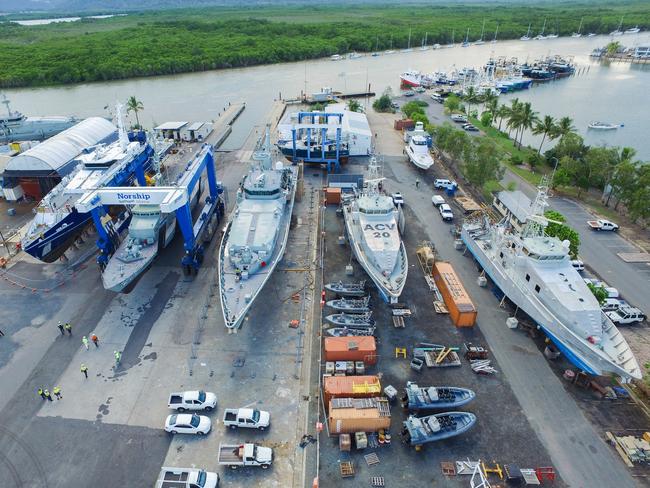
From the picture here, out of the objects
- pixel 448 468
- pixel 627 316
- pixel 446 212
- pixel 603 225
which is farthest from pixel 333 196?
pixel 448 468

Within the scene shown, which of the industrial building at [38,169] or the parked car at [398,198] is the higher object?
the industrial building at [38,169]

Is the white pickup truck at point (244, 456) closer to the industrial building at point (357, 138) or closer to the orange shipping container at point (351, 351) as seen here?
the orange shipping container at point (351, 351)

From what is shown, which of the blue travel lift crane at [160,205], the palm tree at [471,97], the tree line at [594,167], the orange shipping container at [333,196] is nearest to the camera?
the blue travel lift crane at [160,205]

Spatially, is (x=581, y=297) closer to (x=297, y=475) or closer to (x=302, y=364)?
(x=302, y=364)

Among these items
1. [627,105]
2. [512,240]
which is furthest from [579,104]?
[512,240]

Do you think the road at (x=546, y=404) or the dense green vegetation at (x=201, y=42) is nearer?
the road at (x=546, y=404)

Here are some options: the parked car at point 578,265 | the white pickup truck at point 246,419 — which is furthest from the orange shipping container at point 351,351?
the parked car at point 578,265
